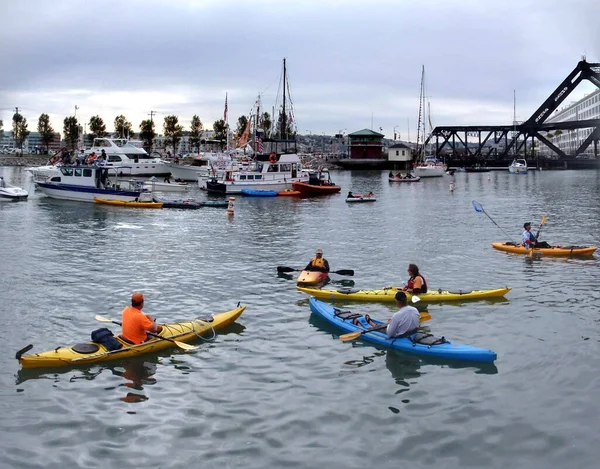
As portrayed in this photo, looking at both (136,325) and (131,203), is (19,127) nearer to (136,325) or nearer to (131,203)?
(131,203)

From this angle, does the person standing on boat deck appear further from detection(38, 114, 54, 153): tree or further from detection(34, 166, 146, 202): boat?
detection(38, 114, 54, 153): tree

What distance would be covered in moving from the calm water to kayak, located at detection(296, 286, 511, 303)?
441 mm

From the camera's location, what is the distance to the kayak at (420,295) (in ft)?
74.7

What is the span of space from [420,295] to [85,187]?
47477 mm

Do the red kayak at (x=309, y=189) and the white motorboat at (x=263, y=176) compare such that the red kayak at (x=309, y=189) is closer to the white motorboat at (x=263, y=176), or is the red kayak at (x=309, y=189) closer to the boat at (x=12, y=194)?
the white motorboat at (x=263, y=176)

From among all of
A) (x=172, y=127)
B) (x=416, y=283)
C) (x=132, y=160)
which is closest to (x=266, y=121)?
(x=172, y=127)

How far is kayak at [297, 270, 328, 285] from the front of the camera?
25625mm

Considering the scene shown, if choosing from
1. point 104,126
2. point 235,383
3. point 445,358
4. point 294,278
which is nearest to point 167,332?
point 235,383

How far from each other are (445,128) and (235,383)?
15840 cm

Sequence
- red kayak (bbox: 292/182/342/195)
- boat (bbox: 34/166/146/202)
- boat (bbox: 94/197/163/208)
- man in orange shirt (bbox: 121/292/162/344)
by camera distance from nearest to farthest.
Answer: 1. man in orange shirt (bbox: 121/292/162/344)
2. boat (bbox: 94/197/163/208)
3. boat (bbox: 34/166/146/202)
4. red kayak (bbox: 292/182/342/195)

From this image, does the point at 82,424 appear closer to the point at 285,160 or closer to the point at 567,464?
the point at 567,464

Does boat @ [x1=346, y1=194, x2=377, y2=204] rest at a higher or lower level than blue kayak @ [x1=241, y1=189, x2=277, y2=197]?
lower

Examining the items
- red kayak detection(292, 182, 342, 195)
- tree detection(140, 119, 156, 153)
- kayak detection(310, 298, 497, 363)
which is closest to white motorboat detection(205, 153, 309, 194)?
red kayak detection(292, 182, 342, 195)

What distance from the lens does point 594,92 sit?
170 m
